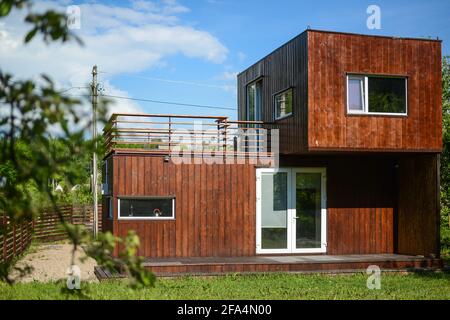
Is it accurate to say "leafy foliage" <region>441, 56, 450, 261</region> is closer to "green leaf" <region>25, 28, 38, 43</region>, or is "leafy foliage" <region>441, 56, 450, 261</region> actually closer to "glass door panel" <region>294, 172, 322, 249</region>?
"glass door panel" <region>294, 172, 322, 249</region>

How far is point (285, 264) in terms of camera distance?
43.9 feet

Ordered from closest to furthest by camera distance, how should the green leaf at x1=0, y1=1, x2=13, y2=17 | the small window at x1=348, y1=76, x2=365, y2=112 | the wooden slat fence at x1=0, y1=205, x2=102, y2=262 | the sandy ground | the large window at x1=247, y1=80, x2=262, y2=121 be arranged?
1. the green leaf at x1=0, y1=1, x2=13, y2=17
2. the sandy ground
3. the small window at x1=348, y1=76, x2=365, y2=112
4. the wooden slat fence at x1=0, y1=205, x2=102, y2=262
5. the large window at x1=247, y1=80, x2=262, y2=121

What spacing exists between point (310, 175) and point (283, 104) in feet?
6.46

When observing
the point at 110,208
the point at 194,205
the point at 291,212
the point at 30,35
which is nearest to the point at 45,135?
the point at 30,35

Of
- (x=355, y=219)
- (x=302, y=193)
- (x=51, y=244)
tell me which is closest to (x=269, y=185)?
(x=302, y=193)

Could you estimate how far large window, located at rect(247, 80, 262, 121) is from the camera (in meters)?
17.9

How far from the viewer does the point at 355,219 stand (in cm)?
1549

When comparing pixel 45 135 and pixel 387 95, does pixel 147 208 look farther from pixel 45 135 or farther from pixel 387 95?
pixel 45 135

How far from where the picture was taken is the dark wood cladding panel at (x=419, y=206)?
47.8 ft

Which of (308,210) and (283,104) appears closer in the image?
(308,210)

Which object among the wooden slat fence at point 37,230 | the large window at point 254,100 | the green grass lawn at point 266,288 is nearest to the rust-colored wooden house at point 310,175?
the green grass lawn at point 266,288

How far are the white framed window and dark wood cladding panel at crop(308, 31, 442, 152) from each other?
1.42 m

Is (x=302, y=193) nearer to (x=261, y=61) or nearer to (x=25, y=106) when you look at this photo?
(x=261, y=61)

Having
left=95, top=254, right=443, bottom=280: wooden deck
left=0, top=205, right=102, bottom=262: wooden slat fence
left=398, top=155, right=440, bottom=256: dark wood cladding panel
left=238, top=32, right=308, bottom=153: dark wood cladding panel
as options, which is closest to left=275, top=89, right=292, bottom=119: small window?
left=238, top=32, right=308, bottom=153: dark wood cladding panel
